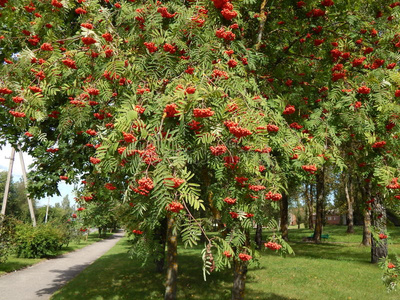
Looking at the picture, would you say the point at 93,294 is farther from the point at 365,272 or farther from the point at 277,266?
the point at 365,272

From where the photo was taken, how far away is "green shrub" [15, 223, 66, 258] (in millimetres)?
19141

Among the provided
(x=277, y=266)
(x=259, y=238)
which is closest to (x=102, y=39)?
(x=277, y=266)

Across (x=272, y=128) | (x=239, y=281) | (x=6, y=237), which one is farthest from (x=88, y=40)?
(x=6, y=237)

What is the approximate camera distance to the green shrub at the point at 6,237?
1444 cm

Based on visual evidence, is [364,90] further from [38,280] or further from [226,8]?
[38,280]

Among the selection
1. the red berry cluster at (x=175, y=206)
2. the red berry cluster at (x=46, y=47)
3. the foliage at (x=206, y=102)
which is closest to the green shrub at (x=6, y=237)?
the foliage at (x=206, y=102)

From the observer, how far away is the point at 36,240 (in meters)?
19.5

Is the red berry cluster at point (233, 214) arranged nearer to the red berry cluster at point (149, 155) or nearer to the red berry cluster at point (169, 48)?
the red berry cluster at point (149, 155)

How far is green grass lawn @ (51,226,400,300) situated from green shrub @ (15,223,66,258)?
6580 mm

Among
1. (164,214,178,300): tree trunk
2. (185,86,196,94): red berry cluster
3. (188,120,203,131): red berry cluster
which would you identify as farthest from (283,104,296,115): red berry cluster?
(164,214,178,300): tree trunk

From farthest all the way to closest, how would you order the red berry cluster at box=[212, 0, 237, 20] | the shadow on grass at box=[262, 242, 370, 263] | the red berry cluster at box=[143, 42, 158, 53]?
the shadow on grass at box=[262, 242, 370, 263] → the red berry cluster at box=[143, 42, 158, 53] → the red berry cluster at box=[212, 0, 237, 20]

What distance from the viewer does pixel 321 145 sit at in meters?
4.89

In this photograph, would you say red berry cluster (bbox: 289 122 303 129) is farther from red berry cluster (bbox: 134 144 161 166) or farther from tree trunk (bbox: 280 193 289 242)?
tree trunk (bbox: 280 193 289 242)

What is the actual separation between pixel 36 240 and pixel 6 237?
16.5 ft
